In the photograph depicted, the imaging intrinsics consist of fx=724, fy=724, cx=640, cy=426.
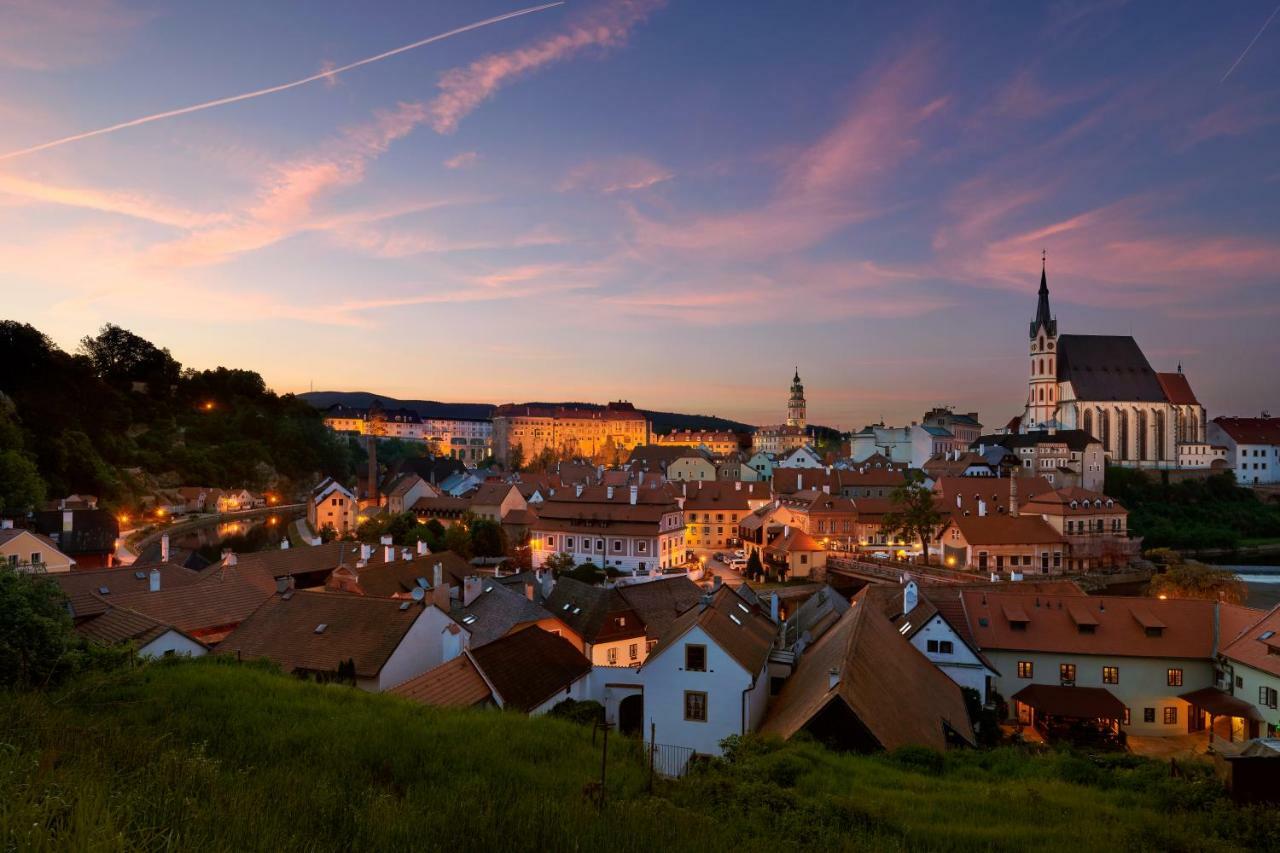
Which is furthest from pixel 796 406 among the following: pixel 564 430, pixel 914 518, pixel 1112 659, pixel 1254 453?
pixel 1112 659

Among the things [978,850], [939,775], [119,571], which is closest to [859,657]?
[939,775]

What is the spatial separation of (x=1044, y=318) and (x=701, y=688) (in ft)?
312

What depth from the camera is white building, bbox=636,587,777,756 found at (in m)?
17.4

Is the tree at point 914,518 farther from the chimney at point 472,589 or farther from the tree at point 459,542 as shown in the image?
the chimney at point 472,589

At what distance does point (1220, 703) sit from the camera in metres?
23.1

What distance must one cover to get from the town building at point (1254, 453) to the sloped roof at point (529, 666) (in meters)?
101

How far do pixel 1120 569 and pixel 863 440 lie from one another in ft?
174

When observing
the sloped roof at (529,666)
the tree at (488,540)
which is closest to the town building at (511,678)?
the sloped roof at (529,666)

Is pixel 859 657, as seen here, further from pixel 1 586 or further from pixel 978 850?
pixel 1 586

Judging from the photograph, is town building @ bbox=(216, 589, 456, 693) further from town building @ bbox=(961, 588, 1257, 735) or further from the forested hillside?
the forested hillside

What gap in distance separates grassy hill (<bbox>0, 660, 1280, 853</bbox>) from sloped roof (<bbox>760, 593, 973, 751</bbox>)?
4.55ft

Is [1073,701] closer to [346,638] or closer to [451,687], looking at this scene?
[451,687]

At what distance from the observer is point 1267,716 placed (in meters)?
21.9

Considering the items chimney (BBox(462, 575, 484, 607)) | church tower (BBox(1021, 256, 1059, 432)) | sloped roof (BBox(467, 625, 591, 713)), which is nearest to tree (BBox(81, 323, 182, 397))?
chimney (BBox(462, 575, 484, 607))
